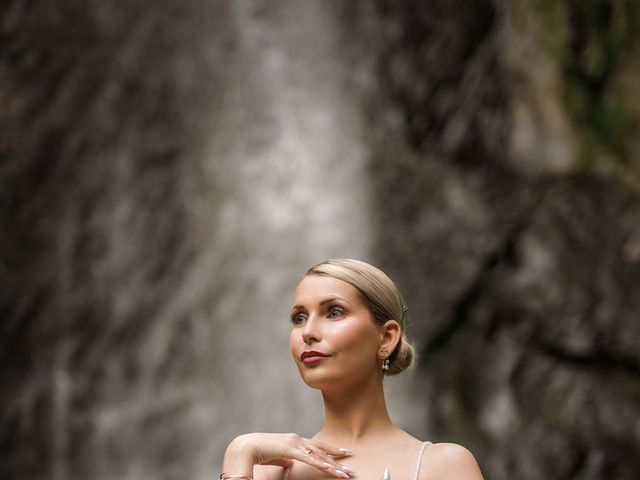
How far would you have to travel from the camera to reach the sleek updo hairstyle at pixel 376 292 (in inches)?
95.3


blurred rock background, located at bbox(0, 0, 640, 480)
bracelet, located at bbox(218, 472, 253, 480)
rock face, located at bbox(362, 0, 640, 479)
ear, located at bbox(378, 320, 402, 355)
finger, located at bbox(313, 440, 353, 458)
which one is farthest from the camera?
blurred rock background, located at bbox(0, 0, 640, 480)

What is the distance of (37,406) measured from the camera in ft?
24.9

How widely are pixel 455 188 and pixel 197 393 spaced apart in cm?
263

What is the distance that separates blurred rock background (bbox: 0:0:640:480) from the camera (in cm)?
736

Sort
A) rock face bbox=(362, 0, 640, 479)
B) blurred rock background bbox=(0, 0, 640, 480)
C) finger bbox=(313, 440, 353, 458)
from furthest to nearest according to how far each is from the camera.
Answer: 1. blurred rock background bbox=(0, 0, 640, 480)
2. rock face bbox=(362, 0, 640, 479)
3. finger bbox=(313, 440, 353, 458)

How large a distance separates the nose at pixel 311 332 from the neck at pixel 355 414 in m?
0.15

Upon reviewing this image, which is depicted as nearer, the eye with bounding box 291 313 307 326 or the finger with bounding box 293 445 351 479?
the finger with bounding box 293 445 351 479

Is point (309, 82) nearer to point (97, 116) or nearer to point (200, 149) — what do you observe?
point (200, 149)

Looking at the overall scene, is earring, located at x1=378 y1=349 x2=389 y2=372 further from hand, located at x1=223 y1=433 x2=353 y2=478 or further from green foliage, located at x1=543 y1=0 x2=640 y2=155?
green foliage, located at x1=543 y1=0 x2=640 y2=155

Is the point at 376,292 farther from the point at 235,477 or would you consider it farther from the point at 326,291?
the point at 235,477

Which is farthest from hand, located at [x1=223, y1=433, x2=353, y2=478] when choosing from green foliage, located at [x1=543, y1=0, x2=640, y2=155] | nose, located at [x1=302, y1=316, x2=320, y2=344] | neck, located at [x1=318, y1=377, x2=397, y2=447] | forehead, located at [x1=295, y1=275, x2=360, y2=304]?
green foliage, located at [x1=543, y1=0, x2=640, y2=155]

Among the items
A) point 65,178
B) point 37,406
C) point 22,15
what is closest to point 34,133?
point 65,178

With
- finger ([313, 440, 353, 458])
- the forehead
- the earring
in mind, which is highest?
the forehead

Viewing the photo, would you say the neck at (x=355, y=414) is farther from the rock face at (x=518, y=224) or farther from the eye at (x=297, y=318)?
the rock face at (x=518, y=224)
